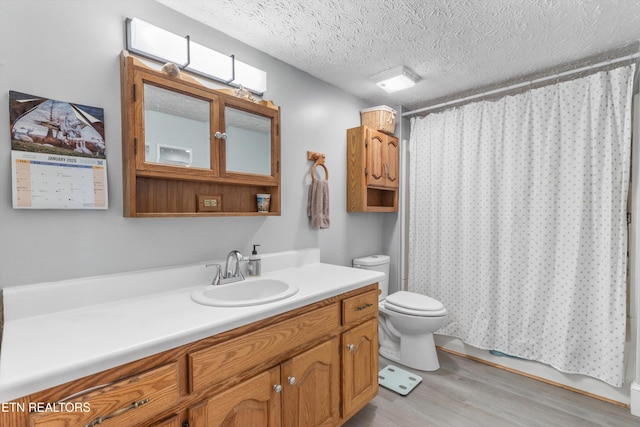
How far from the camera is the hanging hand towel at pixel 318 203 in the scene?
7.07 feet

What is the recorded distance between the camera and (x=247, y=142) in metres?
1.67

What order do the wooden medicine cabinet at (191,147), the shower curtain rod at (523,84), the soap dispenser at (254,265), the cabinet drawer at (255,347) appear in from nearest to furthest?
the cabinet drawer at (255,347) → the wooden medicine cabinet at (191,147) → the soap dispenser at (254,265) → the shower curtain rod at (523,84)

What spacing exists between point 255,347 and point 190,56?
1427mm

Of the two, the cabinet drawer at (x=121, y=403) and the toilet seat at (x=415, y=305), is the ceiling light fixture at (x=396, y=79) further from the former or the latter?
the cabinet drawer at (x=121, y=403)

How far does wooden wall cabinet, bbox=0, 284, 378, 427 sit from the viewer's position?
814mm

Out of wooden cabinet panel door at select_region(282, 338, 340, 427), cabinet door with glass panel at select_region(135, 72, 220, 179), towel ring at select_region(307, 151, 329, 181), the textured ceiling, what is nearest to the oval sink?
wooden cabinet panel door at select_region(282, 338, 340, 427)

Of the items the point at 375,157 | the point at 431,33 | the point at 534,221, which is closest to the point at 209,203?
the point at 375,157

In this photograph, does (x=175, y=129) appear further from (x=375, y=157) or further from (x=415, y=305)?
(x=415, y=305)

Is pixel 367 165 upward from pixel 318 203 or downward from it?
upward

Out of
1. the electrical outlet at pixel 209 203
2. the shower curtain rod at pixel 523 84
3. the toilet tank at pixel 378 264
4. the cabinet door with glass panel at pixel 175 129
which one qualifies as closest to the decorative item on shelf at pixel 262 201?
the electrical outlet at pixel 209 203

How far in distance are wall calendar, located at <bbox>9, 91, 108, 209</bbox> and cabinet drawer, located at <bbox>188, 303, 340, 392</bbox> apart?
0.80 m

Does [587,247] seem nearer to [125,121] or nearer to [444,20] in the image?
[444,20]

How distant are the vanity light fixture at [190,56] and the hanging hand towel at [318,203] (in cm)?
72

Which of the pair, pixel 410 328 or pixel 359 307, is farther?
pixel 410 328
